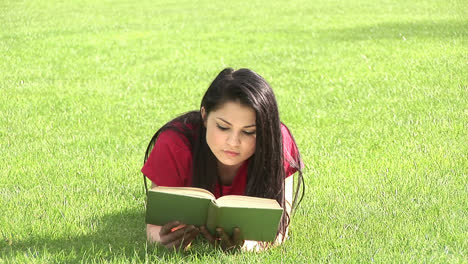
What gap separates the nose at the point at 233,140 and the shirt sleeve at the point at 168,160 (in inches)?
16.7

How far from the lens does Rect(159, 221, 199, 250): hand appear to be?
3.79 m

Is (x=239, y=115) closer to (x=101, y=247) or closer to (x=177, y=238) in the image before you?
(x=177, y=238)

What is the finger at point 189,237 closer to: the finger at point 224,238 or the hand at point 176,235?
the hand at point 176,235

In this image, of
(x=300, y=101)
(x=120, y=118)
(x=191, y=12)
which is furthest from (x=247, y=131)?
(x=191, y=12)

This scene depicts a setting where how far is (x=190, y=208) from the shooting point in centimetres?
364

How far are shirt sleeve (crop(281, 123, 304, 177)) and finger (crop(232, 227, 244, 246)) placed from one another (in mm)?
637

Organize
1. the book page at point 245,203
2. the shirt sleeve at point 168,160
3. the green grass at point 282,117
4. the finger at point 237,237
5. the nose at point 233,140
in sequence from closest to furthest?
the book page at point 245,203
the finger at point 237,237
the nose at point 233,140
the shirt sleeve at point 168,160
the green grass at point 282,117

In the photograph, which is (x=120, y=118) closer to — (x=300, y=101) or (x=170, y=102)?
(x=170, y=102)

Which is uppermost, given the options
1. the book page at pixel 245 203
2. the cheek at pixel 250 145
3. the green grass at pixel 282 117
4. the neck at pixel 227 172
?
the cheek at pixel 250 145

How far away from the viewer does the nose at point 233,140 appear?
390 centimetres

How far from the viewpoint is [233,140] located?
391 centimetres

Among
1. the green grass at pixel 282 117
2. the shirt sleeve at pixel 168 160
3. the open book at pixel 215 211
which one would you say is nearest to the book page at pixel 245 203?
the open book at pixel 215 211

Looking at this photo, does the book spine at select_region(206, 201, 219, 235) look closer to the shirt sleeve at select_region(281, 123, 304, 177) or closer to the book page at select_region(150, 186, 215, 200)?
the book page at select_region(150, 186, 215, 200)

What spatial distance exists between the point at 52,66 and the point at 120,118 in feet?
11.7
